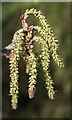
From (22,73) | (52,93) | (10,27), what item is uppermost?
(10,27)

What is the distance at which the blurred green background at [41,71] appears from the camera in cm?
342

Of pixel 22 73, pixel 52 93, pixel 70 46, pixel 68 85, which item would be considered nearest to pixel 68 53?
pixel 70 46

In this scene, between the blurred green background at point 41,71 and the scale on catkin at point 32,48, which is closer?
the scale on catkin at point 32,48

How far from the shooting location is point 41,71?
379 centimetres

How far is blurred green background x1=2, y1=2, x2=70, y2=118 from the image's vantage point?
3.42m

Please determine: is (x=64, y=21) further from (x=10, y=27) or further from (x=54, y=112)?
(x=54, y=112)

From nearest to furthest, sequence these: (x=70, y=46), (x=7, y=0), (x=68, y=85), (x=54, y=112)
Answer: (x=7, y=0)
(x=70, y=46)
(x=68, y=85)
(x=54, y=112)

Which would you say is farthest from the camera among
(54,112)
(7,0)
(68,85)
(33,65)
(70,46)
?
(54,112)

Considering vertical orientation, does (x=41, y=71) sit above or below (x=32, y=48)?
above

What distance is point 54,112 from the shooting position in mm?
4043

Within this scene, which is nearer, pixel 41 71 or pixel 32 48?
pixel 32 48

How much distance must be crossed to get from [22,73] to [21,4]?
0.85m

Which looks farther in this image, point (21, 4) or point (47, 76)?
point (21, 4)

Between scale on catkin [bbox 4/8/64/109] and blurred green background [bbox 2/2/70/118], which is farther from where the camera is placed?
blurred green background [bbox 2/2/70/118]
